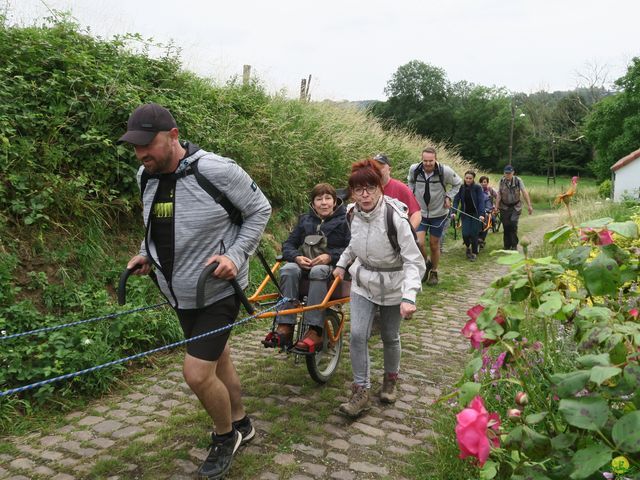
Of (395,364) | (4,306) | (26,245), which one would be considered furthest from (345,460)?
(26,245)

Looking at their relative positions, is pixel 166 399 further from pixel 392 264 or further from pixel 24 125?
pixel 24 125

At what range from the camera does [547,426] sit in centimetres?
186

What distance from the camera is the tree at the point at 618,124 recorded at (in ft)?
132

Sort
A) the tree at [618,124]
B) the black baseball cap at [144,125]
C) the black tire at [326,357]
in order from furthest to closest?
the tree at [618,124] < the black tire at [326,357] < the black baseball cap at [144,125]

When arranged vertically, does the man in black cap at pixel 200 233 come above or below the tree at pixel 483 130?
below

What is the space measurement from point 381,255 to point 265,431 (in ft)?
5.24

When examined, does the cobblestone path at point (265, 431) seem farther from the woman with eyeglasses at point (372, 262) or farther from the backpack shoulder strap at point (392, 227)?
the backpack shoulder strap at point (392, 227)

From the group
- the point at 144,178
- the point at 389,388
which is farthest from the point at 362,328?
the point at 144,178

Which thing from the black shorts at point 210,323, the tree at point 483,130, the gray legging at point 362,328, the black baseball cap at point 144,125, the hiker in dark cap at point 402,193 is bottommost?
the gray legging at point 362,328

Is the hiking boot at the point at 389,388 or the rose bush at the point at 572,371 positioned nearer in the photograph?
the rose bush at the point at 572,371

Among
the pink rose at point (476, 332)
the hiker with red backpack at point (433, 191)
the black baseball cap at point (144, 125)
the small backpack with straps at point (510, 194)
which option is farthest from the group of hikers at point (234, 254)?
the small backpack with straps at point (510, 194)

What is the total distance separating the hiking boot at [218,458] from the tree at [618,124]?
44.2 meters

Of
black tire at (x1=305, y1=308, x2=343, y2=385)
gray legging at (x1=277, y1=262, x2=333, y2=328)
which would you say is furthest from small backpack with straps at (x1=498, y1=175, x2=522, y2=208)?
gray legging at (x1=277, y1=262, x2=333, y2=328)

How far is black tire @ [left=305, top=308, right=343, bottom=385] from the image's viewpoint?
4.70m
